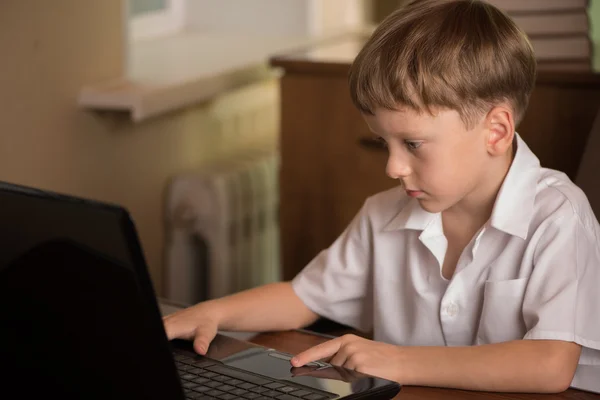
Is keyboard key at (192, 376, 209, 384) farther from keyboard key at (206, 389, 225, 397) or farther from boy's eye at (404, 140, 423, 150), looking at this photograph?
boy's eye at (404, 140, 423, 150)

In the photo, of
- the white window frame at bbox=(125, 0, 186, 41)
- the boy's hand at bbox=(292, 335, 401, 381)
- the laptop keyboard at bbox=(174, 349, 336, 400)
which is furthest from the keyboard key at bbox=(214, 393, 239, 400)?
the white window frame at bbox=(125, 0, 186, 41)

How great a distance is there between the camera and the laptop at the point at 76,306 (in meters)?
0.75

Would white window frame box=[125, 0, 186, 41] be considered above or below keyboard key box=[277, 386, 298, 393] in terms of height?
above

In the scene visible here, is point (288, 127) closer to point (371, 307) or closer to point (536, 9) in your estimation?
point (536, 9)

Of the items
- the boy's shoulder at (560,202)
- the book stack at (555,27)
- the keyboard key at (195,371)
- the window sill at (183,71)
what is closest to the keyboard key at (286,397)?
the keyboard key at (195,371)

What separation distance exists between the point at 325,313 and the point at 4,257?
0.61m

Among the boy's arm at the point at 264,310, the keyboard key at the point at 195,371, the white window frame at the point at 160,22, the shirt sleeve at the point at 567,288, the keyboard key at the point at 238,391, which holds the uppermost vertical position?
the white window frame at the point at 160,22

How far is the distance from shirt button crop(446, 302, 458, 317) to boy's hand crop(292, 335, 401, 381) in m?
0.17

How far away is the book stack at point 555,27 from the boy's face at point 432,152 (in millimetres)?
691

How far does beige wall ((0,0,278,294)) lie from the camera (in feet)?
6.23

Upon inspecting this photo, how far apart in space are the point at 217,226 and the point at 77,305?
162cm

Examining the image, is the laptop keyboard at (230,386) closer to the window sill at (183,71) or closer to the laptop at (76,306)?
the laptop at (76,306)

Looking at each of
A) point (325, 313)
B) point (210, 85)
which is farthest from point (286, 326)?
point (210, 85)

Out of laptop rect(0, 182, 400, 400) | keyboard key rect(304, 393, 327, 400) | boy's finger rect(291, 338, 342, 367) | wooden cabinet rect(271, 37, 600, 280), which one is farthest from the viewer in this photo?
wooden cabinet rect(271, 37, 600, 280)
